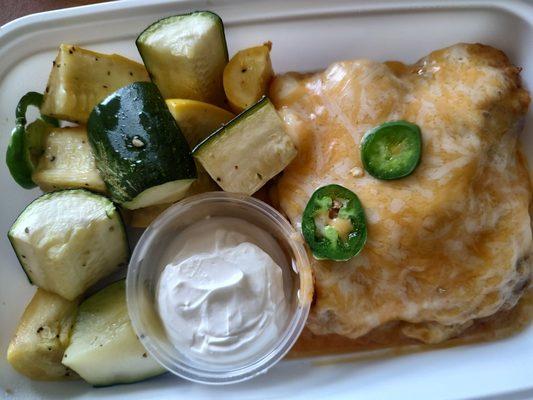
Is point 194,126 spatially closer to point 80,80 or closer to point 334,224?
point 80,80

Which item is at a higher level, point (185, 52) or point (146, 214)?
point (185, 52)

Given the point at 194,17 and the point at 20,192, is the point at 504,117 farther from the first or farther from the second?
the point at 20,192

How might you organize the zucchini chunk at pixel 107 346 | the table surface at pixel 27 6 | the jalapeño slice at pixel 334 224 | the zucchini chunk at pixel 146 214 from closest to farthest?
the jalapeño slice at pixel 334 224 → the zucchini chunk at pixel 107 346 → the zucchini chunk at pixel 146 214 → the table surface at pixel 27 6

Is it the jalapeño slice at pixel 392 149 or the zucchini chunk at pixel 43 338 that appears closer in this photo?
the jalapeño slice at pixel 392 149

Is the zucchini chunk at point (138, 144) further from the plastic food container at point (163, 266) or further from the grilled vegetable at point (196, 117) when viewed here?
the plastic food container at point (163, 266)

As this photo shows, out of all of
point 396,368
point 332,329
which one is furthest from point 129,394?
point 396,368

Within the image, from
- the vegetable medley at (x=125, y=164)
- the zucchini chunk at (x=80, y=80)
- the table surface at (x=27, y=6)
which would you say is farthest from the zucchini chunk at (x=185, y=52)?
the table surface at (x=27, y=6)

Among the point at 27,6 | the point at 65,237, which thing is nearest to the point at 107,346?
the point at 65,237
